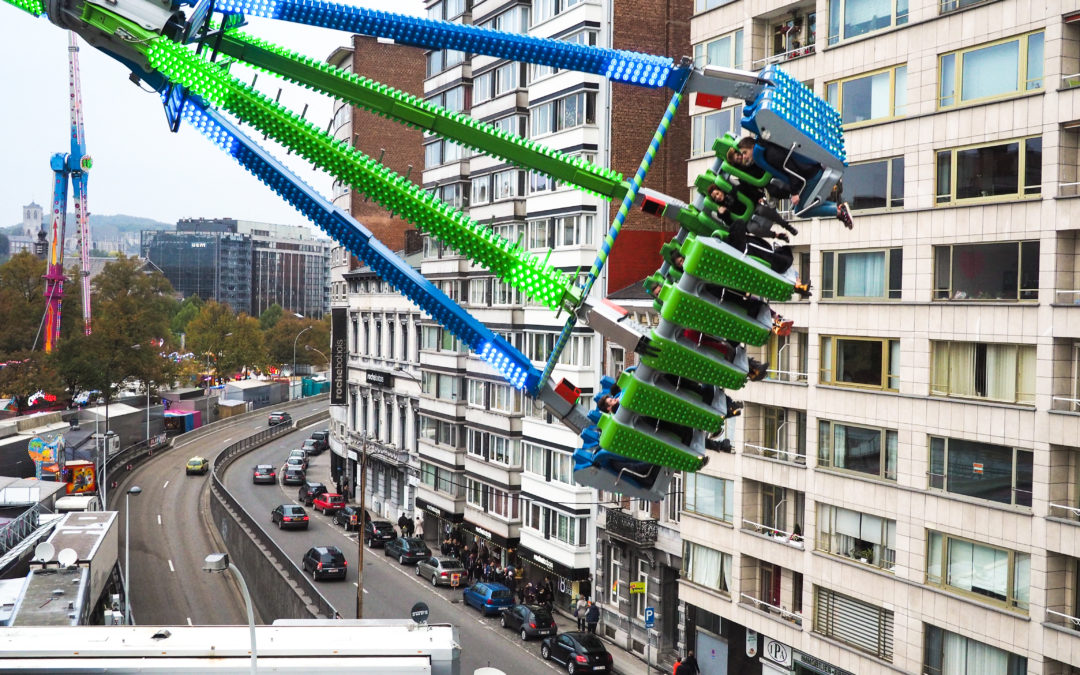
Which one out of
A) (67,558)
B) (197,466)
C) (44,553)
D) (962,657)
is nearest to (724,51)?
(962,657)

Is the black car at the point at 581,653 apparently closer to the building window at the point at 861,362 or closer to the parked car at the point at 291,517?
the building window at the point at 861,362

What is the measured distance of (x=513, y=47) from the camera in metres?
16.0

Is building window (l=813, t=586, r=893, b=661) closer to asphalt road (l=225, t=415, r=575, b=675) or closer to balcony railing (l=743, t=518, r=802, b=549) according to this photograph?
balcony railing (l=743, t=518, r=802, b=549)

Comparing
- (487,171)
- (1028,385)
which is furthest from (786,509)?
(487,171)

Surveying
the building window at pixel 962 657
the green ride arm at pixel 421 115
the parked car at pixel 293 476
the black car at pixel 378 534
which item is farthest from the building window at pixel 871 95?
the parked car at pixel 293 476

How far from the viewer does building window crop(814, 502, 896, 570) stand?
37906 millimetres

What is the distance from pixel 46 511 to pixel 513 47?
51.3 meters

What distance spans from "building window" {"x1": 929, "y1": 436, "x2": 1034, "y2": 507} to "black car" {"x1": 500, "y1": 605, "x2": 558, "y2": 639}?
25.0m

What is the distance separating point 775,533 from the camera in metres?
43.4

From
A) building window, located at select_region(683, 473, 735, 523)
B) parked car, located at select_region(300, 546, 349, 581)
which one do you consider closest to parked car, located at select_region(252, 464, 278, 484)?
parked car, located at select_region(300, 546, 349, 581)

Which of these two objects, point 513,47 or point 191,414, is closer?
point 513,47

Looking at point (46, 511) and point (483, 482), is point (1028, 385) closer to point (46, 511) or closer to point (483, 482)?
point (483, 482)

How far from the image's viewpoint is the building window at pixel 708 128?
4550 cm

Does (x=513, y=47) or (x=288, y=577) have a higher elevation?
(x=513, y=47)
